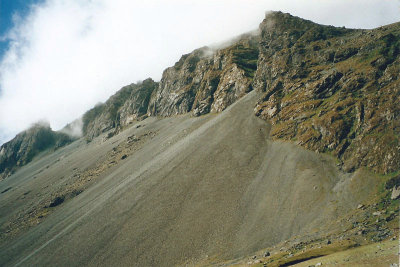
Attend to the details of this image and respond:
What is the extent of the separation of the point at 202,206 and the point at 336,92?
236 ft

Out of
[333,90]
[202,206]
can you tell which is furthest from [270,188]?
[333,90]

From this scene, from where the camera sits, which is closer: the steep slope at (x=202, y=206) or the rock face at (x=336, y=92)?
the steep slope at (x=202, y=206)

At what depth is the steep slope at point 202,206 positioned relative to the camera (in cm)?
6819

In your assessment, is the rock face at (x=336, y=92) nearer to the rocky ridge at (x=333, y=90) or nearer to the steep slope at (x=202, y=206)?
the rocky ridge at (x=333, y=90)

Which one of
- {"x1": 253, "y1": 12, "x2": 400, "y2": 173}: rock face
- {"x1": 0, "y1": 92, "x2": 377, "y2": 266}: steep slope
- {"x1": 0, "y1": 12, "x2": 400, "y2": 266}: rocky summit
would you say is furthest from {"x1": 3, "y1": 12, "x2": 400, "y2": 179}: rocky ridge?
{"x1": 0, "y1": 92, "x2": 377, "y2": 266}: steep slope

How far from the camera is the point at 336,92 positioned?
108062 mm

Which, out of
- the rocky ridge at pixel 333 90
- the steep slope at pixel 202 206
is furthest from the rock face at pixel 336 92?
the steep slope at pixel 202 206

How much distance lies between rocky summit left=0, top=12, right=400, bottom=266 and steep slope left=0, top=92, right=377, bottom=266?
0.43 m

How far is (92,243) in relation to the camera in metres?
87.2

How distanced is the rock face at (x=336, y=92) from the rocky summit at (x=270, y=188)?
0.47 meters

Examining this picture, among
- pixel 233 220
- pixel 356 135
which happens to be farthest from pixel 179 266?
pixel 356 135

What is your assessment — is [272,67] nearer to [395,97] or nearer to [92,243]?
[395,97]

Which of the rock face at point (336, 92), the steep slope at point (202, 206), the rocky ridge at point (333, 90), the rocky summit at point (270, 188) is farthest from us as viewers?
the rocky ridge at point (333, 90)

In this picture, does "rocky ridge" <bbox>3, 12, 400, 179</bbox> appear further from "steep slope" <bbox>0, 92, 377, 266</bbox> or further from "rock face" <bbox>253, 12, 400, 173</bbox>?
"steep slope" <bbox>0, 92, 377, 266</bbox>
